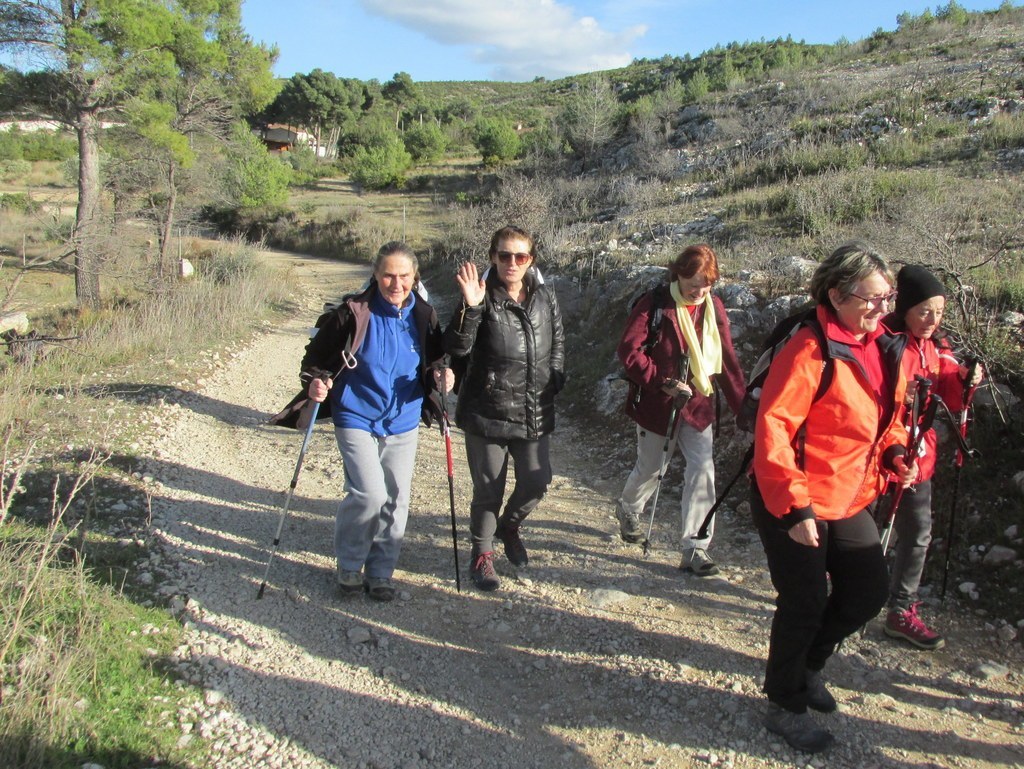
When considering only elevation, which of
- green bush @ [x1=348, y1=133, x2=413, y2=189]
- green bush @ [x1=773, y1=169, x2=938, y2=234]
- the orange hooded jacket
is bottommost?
the orange hooded jacket

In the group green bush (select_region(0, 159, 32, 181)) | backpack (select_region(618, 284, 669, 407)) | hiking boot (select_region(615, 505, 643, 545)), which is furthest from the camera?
green bush (select_region(0, 159, 32, 181))

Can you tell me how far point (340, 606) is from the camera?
13.1 ft

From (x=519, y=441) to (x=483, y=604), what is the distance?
3.05ft

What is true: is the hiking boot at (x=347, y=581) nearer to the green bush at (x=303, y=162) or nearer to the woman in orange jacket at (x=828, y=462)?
the woman in orange jacket at (x=828, y=462)

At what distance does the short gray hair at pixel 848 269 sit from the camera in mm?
2594

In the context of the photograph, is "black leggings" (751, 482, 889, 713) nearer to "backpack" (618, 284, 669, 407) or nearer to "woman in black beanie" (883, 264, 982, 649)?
"woman in black beanie" (883, 264, 982, 649)

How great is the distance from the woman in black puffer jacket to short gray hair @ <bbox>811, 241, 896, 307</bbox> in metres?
1.67

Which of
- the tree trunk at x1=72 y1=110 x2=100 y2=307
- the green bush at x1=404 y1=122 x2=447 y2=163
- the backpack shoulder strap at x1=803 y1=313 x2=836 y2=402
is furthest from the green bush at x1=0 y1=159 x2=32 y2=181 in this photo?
the backpack shoulder strap at x1=803 y1=313 x2=836 y2=402

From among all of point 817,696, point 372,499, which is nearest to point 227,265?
point 372,499

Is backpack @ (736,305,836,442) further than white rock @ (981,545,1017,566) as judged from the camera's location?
No

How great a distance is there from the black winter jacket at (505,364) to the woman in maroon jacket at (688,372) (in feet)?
1.70

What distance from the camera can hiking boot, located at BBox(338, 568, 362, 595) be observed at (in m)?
4.03

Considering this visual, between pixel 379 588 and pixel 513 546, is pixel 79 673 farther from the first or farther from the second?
pixel 513 546

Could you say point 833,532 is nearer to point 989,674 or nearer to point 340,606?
point 989,674
